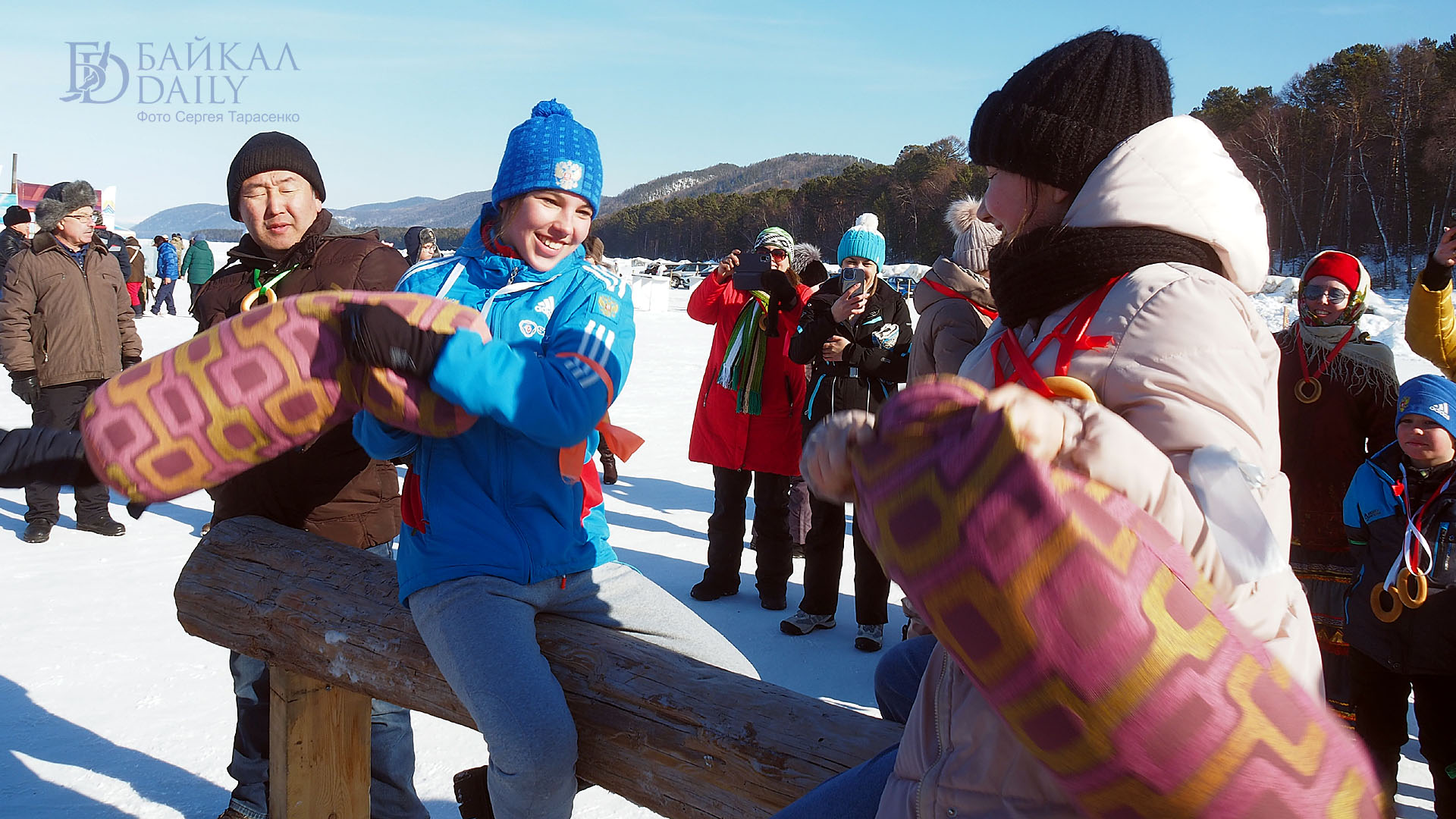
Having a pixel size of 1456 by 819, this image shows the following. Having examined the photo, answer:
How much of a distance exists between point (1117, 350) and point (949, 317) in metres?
2.54

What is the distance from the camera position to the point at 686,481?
7.58 meters

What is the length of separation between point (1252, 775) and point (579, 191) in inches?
66.7

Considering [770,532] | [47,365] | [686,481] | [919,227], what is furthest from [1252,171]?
[47,365]

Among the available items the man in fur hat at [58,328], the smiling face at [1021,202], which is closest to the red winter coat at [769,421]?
the smiling face at [1021,202]

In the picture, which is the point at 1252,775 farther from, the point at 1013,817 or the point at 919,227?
the point at 919,227

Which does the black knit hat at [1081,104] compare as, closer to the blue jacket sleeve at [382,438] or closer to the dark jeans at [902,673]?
the dark jeans at [902,673]

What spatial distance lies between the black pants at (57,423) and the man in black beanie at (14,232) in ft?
10.2

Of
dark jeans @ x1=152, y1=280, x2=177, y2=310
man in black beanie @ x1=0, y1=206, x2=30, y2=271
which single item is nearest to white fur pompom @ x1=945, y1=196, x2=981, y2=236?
man in black beanie @ x1=0, y1=206, x2=30, y2=271

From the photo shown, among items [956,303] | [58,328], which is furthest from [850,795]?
[58,328]

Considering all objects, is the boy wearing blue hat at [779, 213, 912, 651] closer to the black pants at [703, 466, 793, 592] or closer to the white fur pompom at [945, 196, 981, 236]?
the black pants at [703, 466, 793, 592]

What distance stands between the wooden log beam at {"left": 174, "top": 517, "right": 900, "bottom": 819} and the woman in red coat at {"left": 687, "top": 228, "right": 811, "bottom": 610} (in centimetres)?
273

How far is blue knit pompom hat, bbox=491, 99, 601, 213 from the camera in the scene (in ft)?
6.61

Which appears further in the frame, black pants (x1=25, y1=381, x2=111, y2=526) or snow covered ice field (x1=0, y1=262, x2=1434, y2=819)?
black pants (x1=25, y1=381, x2=111, y2=526)

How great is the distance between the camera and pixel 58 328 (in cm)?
558
